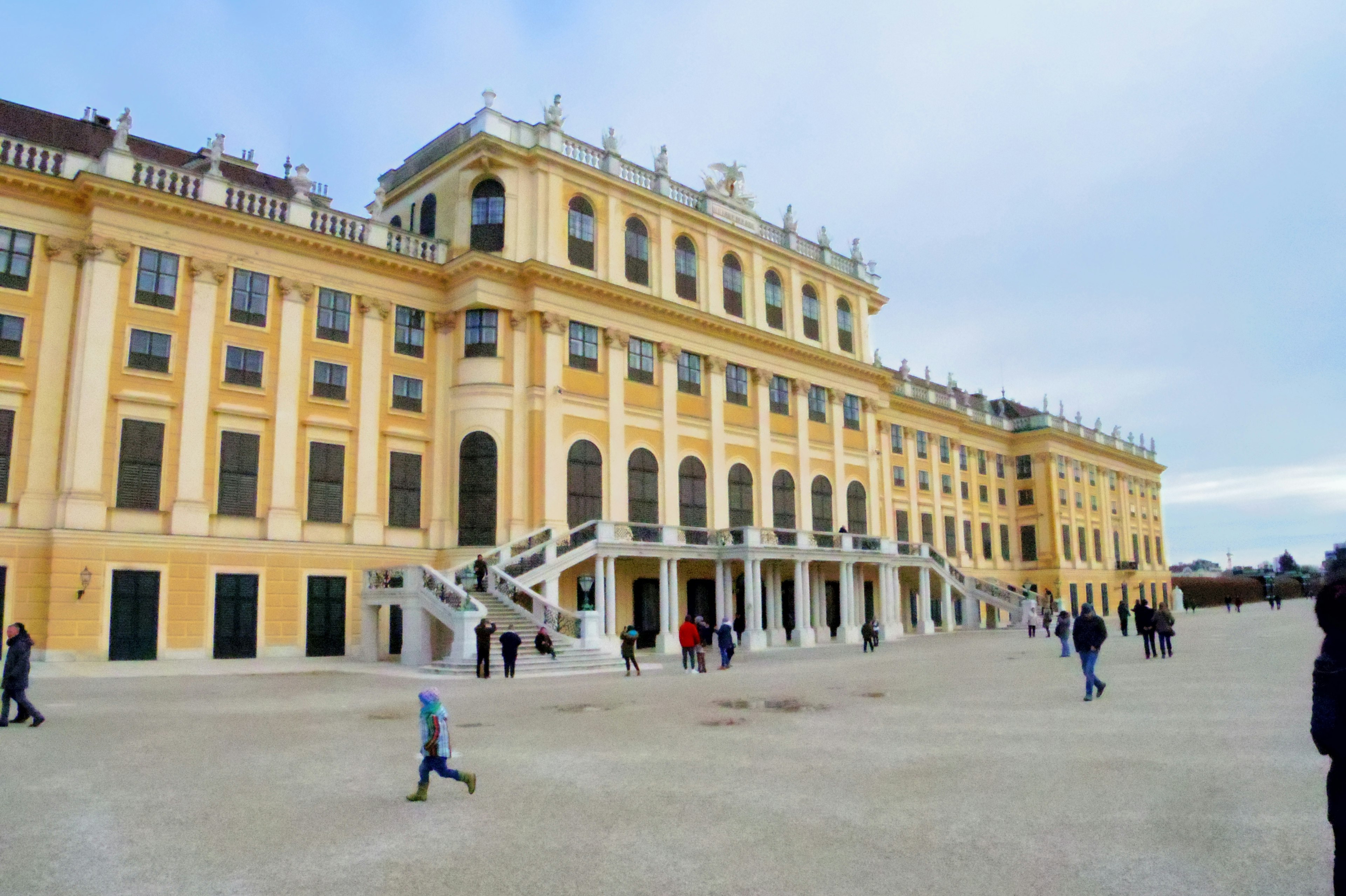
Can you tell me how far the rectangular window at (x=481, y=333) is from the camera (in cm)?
3344

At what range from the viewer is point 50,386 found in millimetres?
26438

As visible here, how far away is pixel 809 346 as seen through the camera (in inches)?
1718

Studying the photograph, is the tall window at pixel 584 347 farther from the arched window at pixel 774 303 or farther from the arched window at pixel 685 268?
the arched window at pixel 774 303

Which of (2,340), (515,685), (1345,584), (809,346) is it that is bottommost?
(515,685)

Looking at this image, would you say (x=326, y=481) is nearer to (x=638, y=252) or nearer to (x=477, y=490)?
(x=477, y=490)

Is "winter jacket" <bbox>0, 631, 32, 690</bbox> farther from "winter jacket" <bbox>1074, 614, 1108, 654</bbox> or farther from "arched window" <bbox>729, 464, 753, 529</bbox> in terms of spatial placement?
"arched window" <bbox>729, 464, 753, 529</bbox>

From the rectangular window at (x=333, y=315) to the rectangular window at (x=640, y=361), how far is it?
10.3 metres

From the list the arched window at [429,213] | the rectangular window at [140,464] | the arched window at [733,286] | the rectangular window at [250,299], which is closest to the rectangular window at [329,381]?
the rectangular window at [250,299]

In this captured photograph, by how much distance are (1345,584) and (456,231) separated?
33.2 metres

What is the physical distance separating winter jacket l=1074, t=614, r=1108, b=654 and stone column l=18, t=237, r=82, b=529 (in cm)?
2555

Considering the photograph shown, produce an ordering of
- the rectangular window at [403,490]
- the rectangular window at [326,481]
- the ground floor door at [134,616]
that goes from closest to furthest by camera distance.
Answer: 1. the ground floor door at [134,616]
2. the rectangular window at [326,481]
3. the rectangular window at [403,490]

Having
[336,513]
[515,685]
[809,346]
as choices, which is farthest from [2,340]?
[809,346]

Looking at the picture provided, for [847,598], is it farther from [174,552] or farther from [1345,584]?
[1345,584]

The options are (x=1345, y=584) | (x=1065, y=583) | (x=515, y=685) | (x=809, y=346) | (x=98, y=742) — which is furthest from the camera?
(x=1065, y=583)
